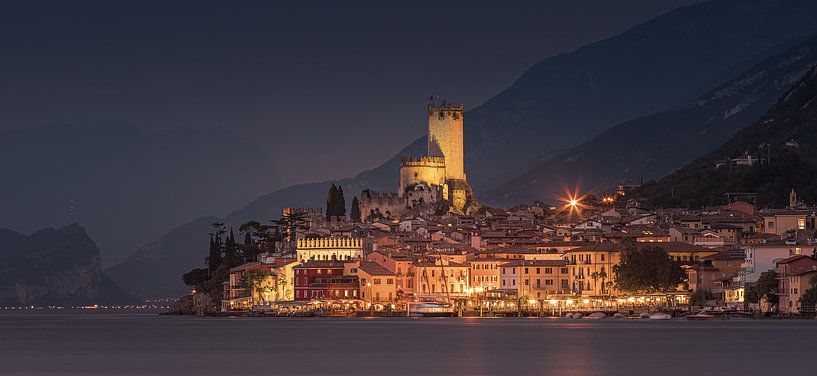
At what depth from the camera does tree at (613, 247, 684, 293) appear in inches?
4021

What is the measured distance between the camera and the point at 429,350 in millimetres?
63812

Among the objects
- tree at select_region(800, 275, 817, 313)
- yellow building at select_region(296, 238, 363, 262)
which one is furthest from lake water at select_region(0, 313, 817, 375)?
yellow building at select_region(296, 238, 363, 262)

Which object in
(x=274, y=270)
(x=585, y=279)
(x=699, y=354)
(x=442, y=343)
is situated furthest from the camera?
(x=274, y=270)

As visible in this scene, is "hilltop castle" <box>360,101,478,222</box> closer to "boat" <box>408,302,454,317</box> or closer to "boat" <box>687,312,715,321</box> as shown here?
"boat" <box>408,302,454,317</box>

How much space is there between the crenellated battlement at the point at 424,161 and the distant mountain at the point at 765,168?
19.6 m

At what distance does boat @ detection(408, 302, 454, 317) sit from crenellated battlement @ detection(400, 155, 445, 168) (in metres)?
38.8

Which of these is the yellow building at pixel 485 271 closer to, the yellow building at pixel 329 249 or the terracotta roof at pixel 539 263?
the terracotta roof at pixel 539 263

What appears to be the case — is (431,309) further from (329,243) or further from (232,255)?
(232,255)

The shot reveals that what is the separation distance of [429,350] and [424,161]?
8652 cm

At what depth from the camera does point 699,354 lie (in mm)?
59438

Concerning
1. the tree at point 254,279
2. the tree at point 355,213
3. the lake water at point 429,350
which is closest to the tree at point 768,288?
the lake water at point 429,350

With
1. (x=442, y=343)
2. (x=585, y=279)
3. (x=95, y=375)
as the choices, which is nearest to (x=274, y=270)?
(x=585, y=279)

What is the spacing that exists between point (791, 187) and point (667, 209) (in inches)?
423

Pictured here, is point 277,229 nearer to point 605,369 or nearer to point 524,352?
point 524,352
